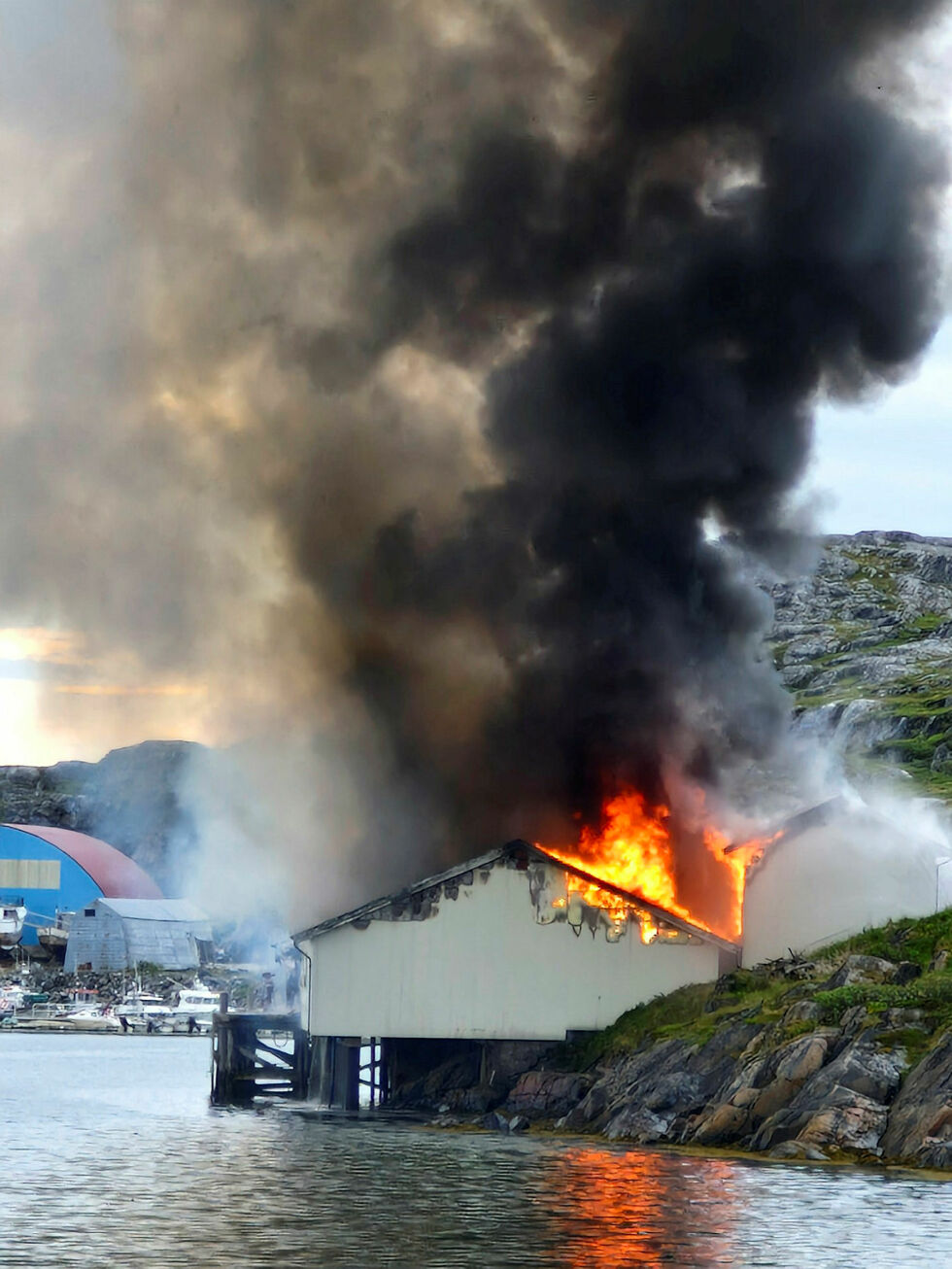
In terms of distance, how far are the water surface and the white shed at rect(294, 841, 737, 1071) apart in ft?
14.8

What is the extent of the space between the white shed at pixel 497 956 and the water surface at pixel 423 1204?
14.8ft

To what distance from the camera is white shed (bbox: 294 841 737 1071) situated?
72812mm

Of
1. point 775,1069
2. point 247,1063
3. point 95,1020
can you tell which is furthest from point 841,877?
point 95,1020

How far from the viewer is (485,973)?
72875mm

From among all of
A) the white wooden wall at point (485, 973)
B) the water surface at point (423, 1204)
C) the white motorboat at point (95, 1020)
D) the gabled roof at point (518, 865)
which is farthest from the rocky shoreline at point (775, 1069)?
the white motorboat at point (95, 1020)

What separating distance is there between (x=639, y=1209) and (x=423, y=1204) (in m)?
5.57

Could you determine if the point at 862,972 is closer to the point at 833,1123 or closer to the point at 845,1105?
the point at 845,1105

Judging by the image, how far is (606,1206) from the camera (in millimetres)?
49219

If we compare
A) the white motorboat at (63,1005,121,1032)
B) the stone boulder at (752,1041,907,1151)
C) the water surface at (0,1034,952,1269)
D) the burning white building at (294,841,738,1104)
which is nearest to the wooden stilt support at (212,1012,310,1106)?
the water surface at (0,1034,952,1269)

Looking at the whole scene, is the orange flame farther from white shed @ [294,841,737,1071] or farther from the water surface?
the water surface

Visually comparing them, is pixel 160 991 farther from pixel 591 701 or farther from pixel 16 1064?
pixel 591 701

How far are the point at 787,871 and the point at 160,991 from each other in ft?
430

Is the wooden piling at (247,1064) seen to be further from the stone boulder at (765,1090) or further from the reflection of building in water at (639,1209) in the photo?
the stone boulder at (765,1090)

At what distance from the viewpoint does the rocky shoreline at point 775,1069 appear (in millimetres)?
56562
